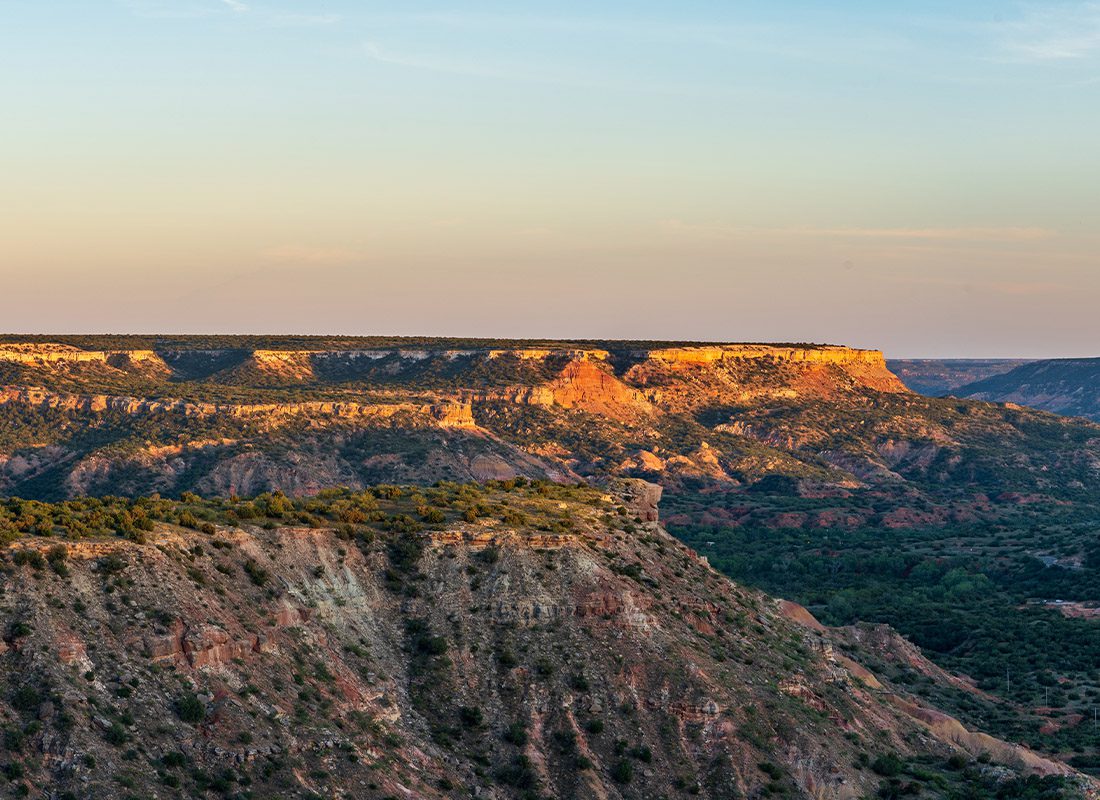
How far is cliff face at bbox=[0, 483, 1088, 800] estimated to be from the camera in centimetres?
5491

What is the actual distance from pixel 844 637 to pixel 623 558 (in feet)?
107

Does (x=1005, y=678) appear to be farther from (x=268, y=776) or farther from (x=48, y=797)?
(x=48, y=797)

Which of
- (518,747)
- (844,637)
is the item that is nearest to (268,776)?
(518,747)

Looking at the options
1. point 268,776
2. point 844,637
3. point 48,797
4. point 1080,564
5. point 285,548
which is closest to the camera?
point 48,797

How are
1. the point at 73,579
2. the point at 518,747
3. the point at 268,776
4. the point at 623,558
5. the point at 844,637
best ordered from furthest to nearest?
the point at 844,637, the point at 623,558, the point at 518,747, the point at 73,579, the point at 268,776

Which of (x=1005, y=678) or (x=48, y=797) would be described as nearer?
(x=48, y=797)

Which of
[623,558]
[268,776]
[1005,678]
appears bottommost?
[1005,678]

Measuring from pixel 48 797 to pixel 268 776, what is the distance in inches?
316

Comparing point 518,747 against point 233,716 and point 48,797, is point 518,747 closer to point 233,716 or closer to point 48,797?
point 233,716

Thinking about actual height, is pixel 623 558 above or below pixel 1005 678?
above

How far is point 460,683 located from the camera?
66.8 metres

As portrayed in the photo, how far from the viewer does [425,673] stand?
67.1 meters

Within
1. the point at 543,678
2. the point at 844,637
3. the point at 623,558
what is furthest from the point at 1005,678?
the point at 543,678

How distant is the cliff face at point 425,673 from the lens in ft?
180
